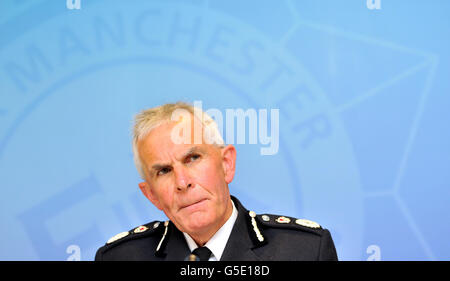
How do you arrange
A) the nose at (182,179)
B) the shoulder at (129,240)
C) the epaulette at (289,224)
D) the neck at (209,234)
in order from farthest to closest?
the shoulder at (129,240) < the epaulette at (289,224) < the neck at (209,234) < the nose at (182,179)

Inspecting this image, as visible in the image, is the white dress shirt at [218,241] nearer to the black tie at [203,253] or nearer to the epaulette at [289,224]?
the black tie at [203,253]

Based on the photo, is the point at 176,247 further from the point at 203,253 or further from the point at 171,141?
the point at 171,141

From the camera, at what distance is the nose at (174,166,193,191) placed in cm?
184

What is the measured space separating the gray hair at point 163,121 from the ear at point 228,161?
0.03 m

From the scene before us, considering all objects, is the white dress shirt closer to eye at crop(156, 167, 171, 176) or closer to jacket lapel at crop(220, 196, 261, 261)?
jacket lapel at crop(220, 196, 261, 261)

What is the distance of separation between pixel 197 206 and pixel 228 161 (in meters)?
0.27

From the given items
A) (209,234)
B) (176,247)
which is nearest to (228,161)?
(209,234)

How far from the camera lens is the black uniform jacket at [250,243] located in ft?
6.61

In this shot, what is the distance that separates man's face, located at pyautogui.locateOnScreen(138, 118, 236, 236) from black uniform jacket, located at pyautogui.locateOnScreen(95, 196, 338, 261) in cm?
15

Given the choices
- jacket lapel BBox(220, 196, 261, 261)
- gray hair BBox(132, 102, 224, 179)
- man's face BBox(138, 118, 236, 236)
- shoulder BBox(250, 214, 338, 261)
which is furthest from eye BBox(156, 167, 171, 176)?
shoulder BBox(250, 214, 338, 261)

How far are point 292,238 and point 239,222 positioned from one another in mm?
234

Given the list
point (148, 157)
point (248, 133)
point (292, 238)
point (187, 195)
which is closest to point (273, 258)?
point (292, 238)

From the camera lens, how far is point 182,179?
184 cm

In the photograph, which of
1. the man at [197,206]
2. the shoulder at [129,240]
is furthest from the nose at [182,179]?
the shoulder at [129,240]
